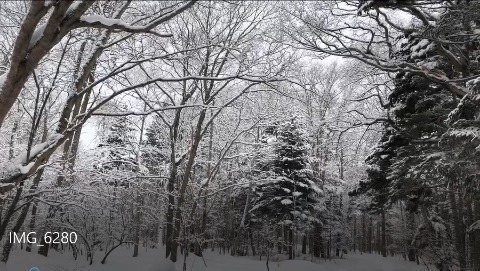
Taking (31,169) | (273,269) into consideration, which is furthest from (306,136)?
(31,169)

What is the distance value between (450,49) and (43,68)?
942cm

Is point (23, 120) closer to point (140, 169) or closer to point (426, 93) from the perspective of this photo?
point (140, 169)

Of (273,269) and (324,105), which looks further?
(324,105)

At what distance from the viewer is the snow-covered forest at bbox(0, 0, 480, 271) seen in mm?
4121

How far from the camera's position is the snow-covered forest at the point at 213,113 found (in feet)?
13.5

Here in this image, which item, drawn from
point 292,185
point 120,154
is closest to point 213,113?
point 120,154

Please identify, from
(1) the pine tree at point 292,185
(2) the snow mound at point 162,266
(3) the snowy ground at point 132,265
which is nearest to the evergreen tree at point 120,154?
(3) the snowy ground at point 132,265

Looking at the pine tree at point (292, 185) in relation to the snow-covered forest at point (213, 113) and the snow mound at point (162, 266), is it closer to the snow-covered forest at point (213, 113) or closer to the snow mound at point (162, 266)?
the snow-covered forest at point (213, 113)

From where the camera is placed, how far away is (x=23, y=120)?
1711cm

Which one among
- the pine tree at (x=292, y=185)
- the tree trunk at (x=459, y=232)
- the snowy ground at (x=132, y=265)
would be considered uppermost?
the pine tree at (x=292, y=185)

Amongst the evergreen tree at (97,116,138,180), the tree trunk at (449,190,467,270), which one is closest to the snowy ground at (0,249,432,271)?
the evergreen tree at (97,116,138,180)

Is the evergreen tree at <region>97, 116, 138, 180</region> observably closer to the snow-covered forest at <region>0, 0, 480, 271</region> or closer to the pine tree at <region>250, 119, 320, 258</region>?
the snow-covered forest at <region>0, 0, 480, 271</region>

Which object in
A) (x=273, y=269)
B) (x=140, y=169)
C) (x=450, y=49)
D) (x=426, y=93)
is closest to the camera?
(x=450, y=49)

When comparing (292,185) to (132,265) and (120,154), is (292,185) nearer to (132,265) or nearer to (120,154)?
(120,154)
